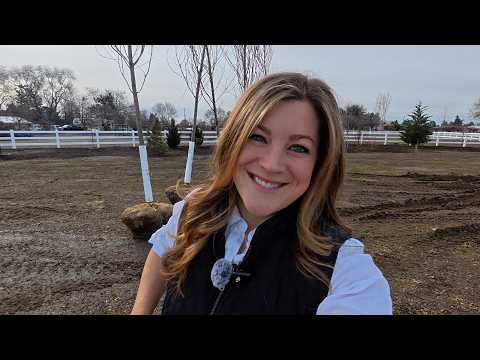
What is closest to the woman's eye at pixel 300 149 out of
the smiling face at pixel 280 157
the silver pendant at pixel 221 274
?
the smiling face at pixel 280 157

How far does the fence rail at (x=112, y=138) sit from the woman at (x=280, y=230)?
16342 mm

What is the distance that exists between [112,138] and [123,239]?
15975 mm

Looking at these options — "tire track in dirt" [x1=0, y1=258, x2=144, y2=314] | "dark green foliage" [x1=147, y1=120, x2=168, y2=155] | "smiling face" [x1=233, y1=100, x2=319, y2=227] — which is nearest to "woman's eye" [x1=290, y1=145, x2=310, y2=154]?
"smiling face" [x1=233, y1=100, x2=319, y2=227]

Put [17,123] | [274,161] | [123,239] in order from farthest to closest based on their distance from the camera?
1. [17,123]
2. [123,239]
3. [274,161]

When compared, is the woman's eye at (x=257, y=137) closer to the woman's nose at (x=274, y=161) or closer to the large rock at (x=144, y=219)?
the woman's nose at (x=274, y=161)

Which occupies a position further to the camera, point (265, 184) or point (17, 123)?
point (17, 123)

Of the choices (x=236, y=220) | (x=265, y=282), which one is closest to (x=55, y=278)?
(x=236, y=220)

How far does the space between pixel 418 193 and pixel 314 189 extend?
306 inches

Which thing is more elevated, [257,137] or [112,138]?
[257,137]

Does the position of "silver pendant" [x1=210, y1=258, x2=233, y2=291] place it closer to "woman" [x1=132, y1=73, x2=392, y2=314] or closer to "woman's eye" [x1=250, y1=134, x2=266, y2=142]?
"woman" [x1=132, y1=73, x2=392, y2=314]

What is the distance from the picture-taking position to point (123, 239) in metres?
4.33

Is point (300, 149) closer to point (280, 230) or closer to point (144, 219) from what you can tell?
point (280, 230)

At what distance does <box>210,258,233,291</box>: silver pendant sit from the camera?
1.00 metres
